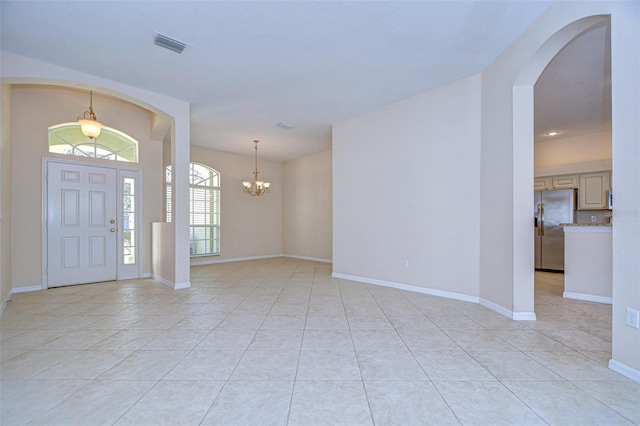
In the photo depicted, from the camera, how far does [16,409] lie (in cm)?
159

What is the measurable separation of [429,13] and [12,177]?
228 inches

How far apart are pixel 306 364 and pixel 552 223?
643 centimetres

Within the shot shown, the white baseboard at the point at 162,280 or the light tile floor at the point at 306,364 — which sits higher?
the light tile floor at the point at 306,364

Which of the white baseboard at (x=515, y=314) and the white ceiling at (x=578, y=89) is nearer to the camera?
the white baseboard at (x=515, y=314)

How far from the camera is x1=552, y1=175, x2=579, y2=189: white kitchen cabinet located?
5887 millimetres

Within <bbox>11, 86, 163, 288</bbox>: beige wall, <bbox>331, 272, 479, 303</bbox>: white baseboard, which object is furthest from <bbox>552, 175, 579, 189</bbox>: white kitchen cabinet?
<bbox>11, 86, 163, 288</bbox>: beige wall

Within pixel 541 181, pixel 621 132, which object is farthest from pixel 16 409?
pixel 541 181

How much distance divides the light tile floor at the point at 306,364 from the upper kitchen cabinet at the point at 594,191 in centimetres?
317

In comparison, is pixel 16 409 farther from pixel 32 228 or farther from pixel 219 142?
pixel 219 142

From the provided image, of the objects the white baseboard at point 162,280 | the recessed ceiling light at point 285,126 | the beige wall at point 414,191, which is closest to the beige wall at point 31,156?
the white baseboard at point 162,280

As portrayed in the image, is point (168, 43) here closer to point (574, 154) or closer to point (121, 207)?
point (121, 207)

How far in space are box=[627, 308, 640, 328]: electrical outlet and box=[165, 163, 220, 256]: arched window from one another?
7217 mm

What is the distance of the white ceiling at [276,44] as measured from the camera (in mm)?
2475

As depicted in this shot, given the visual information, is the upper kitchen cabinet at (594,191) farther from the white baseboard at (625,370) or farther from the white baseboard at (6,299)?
the white baseboard at (6,299)
